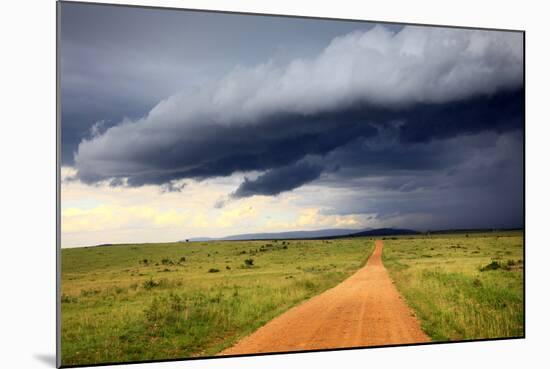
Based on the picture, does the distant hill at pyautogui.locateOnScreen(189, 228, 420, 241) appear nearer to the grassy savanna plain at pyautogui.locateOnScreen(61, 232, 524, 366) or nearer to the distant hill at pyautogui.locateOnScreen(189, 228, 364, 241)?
the distant hill at pyautogui.locateOnScreen(189, 228, 364, 241)

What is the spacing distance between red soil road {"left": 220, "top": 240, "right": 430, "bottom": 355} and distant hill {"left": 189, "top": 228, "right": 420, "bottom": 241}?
35 cm

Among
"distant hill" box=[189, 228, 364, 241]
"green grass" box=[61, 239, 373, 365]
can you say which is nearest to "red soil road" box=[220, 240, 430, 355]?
"green grass" box=[61, 239, 373, 365]

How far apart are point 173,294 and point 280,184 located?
10.5 ft

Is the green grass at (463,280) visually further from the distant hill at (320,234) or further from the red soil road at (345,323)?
the red soil road at (345,323)

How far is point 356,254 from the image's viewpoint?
15.6m

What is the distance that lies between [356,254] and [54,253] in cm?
651

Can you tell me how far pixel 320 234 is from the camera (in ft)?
48.3

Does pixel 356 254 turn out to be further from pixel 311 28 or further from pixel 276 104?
pixel 311 28

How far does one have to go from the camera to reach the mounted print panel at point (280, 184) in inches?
524

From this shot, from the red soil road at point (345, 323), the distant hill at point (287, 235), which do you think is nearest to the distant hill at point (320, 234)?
the distant hill at point (287, 235)

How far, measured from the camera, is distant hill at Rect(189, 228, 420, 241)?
47.4 ft

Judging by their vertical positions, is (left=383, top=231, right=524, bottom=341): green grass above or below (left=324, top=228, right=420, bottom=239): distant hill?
below

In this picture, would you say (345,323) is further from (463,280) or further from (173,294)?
(173,294)

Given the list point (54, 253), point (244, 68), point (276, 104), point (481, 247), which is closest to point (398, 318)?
point (481, 247)
